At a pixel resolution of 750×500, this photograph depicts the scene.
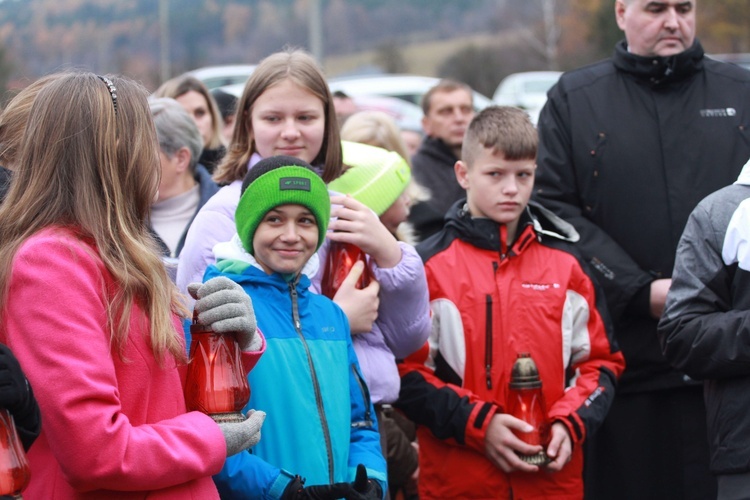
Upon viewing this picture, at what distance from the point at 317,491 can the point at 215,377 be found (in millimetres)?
497

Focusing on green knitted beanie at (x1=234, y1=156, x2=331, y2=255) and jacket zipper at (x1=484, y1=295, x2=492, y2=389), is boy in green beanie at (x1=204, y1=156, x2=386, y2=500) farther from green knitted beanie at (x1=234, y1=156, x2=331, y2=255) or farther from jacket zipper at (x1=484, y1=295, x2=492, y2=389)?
jacket zipper at (x1=484, y1=295, x2=492, y2=389)

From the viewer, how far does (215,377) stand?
2844 mm

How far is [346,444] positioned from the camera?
3371mm

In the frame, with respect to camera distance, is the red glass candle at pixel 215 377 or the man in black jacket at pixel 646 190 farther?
the man in black jacket at pixel 646 190

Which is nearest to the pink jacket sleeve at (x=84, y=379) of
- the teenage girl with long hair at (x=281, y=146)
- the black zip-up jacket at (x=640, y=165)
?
the teenage girl with long hair at (x=281, y=146)

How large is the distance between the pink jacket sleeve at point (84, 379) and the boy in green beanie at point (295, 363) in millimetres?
544

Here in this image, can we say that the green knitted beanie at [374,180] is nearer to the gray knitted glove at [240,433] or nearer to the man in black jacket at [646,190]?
the man in black jacket at [646,190]

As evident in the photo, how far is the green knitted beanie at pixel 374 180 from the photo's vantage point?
432 cm

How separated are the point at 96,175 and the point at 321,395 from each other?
107 centimetres

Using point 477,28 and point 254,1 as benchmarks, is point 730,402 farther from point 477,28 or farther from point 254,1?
point 254,1

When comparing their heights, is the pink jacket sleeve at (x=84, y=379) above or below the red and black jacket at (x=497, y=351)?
above

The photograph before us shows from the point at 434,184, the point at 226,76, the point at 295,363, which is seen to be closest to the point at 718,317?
the point at 295,363

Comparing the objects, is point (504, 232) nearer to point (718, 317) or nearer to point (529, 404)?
point (529, 404)

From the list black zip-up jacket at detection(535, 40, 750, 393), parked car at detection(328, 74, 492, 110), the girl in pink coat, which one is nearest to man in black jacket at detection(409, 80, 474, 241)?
black zip-up jacket at detection(535, 40, 750, 393)
